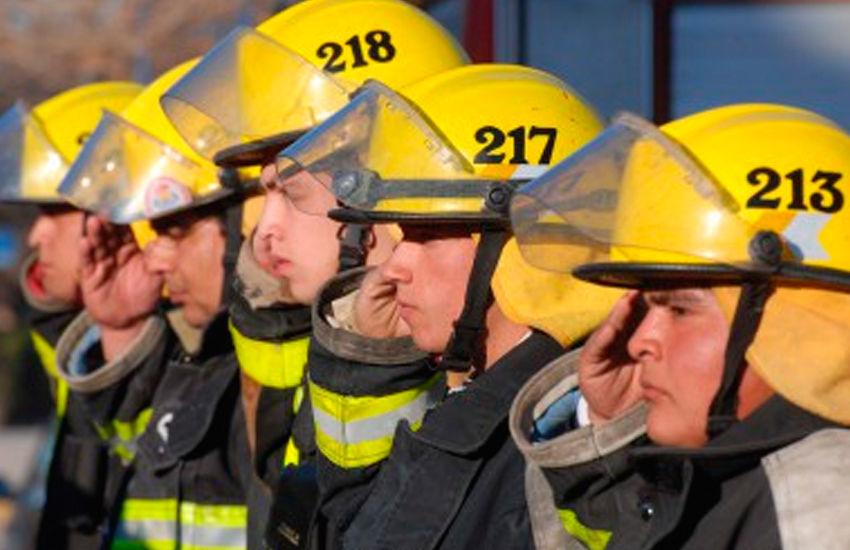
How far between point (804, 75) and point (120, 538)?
2644 mm

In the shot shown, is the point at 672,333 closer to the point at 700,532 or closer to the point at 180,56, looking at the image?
the point at 700,532

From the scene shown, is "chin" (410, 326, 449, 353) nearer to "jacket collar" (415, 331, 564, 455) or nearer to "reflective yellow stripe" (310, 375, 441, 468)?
"jacket collar" (415, 331, 564, 455)

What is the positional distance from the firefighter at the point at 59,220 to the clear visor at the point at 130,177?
0.84 m

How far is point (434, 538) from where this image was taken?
4426 mm

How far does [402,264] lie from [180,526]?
77.0 inches

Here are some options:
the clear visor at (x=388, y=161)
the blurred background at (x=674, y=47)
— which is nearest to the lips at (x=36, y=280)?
the blurred background at (x=674, y=47)

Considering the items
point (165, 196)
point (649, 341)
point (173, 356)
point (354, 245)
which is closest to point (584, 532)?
point (649, 341)

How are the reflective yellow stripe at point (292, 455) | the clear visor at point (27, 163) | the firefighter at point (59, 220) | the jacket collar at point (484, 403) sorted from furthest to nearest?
the clear visor at point (27, 163), the firefighter at point (59, 220), the reflective yellow stripe at point (292, 455), the jacket collar at point (484, 403)

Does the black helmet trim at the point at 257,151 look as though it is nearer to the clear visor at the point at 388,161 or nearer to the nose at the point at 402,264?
the clear visor at the point at 388,161

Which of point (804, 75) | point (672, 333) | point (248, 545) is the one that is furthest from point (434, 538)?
point (804, 75)

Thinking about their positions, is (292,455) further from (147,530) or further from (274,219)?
(147,530)

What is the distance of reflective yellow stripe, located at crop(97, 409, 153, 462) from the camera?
279 inches

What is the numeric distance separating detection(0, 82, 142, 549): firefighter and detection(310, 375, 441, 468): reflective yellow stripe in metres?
2.37

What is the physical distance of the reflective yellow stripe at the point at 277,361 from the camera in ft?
18.8
